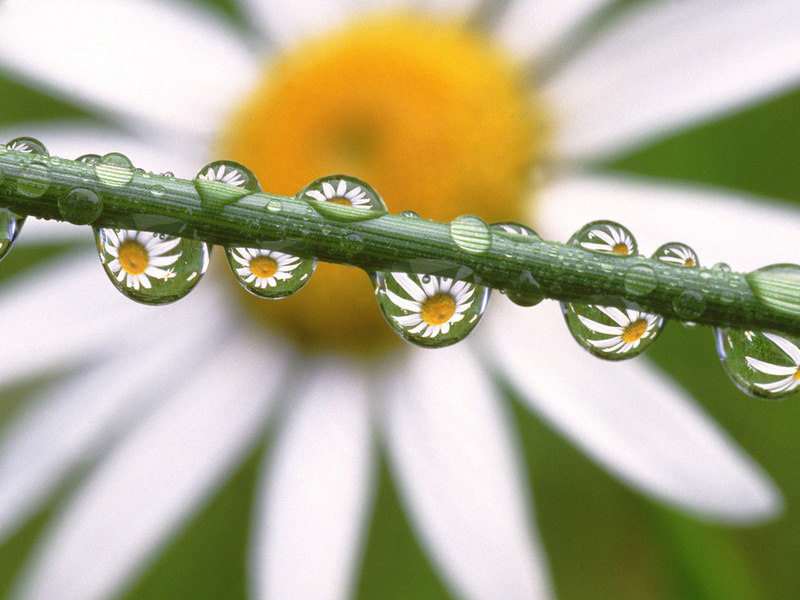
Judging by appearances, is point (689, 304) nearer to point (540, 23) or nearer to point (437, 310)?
point (437, 310)

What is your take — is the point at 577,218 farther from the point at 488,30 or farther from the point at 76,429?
the point at 76,429

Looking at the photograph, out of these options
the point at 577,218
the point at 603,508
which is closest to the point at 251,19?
the point at 577,218

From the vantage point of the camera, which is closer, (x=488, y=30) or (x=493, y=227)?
(x=493, y=227)

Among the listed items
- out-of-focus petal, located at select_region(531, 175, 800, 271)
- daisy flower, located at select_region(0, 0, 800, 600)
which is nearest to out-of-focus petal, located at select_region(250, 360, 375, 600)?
daisy flower, located at select_region(0, 0, 800, 600)

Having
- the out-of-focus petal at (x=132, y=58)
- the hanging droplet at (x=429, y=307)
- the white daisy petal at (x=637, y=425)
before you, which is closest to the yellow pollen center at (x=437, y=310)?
the hanging droplet at (x=429, y=307)

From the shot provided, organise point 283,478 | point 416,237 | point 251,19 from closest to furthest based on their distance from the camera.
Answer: point 416,237
point 283,478
point 251,19

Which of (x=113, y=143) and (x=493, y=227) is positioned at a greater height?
(x=113, y=143)

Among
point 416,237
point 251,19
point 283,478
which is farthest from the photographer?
point 251,19

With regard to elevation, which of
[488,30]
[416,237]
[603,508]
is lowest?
[416,237]
